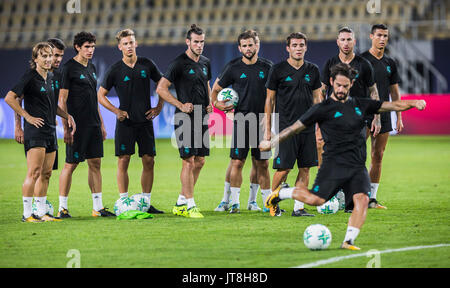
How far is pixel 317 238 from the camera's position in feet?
23.6

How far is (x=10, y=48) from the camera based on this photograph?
27984mm

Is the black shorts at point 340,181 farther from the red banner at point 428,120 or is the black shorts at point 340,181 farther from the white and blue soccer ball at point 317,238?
the red banner at point 428,120

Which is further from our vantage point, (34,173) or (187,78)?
(187,78)

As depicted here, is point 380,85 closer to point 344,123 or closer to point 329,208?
point 329,208

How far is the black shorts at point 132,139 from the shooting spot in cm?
997

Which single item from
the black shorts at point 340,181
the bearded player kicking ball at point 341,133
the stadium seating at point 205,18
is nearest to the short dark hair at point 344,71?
the bearded player kicking ball at point 341,133

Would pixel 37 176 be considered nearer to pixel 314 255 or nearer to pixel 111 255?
pixel 111 255

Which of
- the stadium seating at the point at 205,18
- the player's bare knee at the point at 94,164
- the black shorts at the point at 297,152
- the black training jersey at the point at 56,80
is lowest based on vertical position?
the player's bare knee at the point at 94,164

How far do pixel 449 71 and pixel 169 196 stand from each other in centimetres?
1553

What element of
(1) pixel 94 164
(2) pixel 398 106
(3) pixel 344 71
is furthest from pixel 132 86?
(2) pixel 398 106

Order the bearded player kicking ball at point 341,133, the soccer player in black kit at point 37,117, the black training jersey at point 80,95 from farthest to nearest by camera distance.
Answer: the black training jersey at point 80,95 → the soccer player in black kit at point 37,117 → the bearded player kicking ball at point 341,133

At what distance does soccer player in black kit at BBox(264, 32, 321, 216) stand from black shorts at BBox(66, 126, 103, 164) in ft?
7.34

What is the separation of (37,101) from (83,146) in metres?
0.95
